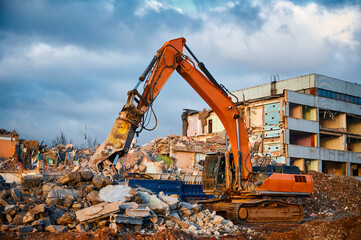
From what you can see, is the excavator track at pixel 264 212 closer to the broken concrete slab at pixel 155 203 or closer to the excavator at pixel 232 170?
the excavator at pixel 232 170

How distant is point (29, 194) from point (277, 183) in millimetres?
7127

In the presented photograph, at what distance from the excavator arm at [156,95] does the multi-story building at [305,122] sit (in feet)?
62.9

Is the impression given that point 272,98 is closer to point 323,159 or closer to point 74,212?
point 323,159

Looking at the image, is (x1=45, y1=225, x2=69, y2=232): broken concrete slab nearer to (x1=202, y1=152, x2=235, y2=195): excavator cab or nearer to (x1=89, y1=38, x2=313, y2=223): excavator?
(x1=89, y1=38, x2=313, y2=223): excavator

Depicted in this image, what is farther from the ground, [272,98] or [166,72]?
[272,98]

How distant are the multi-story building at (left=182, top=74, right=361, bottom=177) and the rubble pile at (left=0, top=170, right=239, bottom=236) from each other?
70.9 ft

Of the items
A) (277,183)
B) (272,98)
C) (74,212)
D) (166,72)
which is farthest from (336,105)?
(74,212)

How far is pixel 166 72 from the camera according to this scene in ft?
36.0

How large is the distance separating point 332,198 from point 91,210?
15.1 m

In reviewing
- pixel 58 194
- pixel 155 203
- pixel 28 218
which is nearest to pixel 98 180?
pixel 58 194

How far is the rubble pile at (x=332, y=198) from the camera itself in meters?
18.2

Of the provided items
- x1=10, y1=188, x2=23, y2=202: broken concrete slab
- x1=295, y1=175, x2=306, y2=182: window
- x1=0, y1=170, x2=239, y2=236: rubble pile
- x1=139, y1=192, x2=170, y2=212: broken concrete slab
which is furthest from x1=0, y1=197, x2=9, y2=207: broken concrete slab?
x1=295, y1=175, x2=306, y2=182: window

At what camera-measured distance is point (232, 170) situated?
1230 cm

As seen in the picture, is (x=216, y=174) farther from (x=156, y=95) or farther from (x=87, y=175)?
(x=87, y=175)
